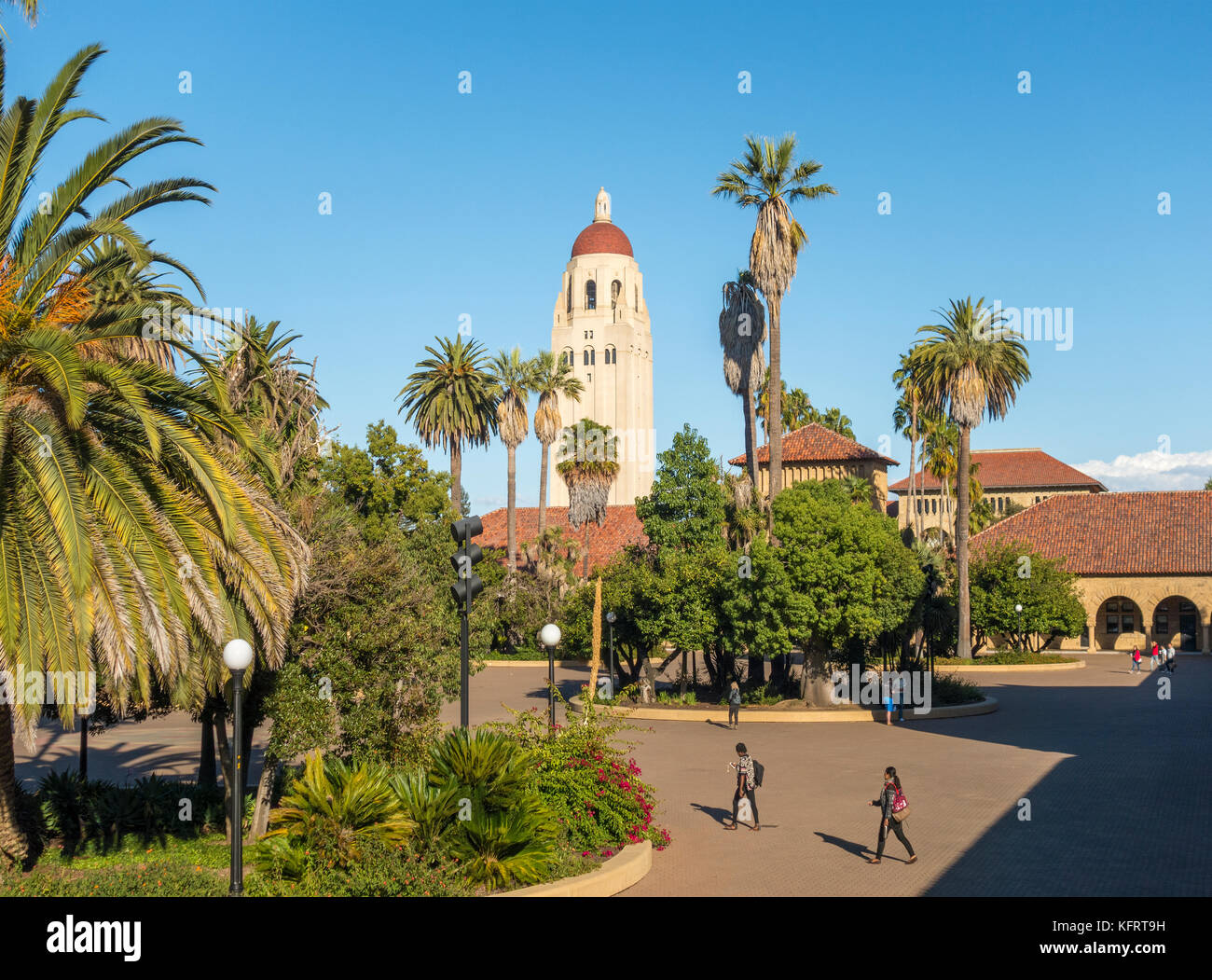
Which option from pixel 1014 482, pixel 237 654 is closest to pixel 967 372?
pixel 237 654

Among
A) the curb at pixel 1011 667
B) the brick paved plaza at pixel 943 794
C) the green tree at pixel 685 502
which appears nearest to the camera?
the brick paved plaza at pixel 943 794

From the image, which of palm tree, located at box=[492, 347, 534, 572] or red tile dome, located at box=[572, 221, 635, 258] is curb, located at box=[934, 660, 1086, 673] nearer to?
palm tree, located at box=[492, 347, 534, 572]

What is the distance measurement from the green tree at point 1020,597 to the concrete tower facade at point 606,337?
6790cm

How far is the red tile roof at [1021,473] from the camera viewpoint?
93125mm

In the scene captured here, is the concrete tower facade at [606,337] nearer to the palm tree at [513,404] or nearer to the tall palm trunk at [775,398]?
the palm tree at [513,404]

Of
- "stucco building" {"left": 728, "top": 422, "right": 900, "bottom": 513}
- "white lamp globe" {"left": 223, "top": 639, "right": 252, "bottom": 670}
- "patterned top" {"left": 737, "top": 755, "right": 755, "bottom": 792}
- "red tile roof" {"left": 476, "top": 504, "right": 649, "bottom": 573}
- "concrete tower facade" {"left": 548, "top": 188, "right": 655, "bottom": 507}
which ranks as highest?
"concrete tower facade" {"left": 548, "top": 188, "right": 655, "bottom": 507}

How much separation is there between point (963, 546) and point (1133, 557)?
56.8 ft

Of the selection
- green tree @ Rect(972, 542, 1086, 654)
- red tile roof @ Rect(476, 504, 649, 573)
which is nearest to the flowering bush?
green tree @ Rect(972, 542, 1086, 654)

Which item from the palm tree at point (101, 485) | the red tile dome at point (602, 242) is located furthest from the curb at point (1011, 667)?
the red tile dome at point (602, 242)

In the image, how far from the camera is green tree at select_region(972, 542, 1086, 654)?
170 ft

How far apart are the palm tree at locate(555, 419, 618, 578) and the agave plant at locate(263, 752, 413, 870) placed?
136 ft
